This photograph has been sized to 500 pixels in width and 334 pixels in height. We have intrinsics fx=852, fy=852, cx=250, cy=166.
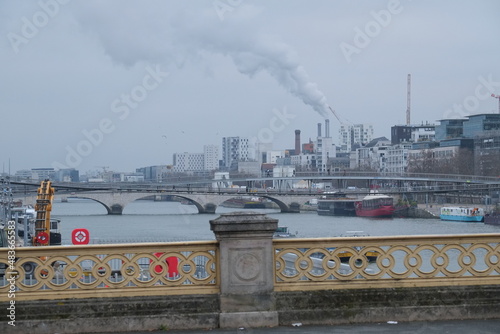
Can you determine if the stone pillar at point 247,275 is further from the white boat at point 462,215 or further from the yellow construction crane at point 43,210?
the white boat at point 462,215

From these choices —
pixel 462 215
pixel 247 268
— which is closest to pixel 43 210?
pixel 247 268

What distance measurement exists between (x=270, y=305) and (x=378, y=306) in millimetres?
1043

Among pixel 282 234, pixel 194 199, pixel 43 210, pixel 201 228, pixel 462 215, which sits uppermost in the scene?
pixel 43 210

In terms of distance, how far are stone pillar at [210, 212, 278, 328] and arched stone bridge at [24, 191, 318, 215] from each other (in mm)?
74333

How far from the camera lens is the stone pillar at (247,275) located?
7.95 metres

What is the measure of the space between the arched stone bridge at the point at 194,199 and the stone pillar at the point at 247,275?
74333mm

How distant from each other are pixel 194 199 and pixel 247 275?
80880mm

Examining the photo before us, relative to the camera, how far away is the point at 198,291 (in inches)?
316

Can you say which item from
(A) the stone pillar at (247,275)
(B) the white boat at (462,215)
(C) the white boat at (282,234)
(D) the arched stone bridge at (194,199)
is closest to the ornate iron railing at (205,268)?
(A) the stone pillar at (247,275)

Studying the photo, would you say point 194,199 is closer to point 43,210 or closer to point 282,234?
point 282,234

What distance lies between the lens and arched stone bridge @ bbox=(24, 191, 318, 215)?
8525 centimetres

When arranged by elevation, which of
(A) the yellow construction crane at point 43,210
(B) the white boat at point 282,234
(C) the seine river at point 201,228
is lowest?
(C) the seine river at point 201,228

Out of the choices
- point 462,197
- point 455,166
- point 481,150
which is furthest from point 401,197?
point 481,150

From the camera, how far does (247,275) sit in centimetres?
798
